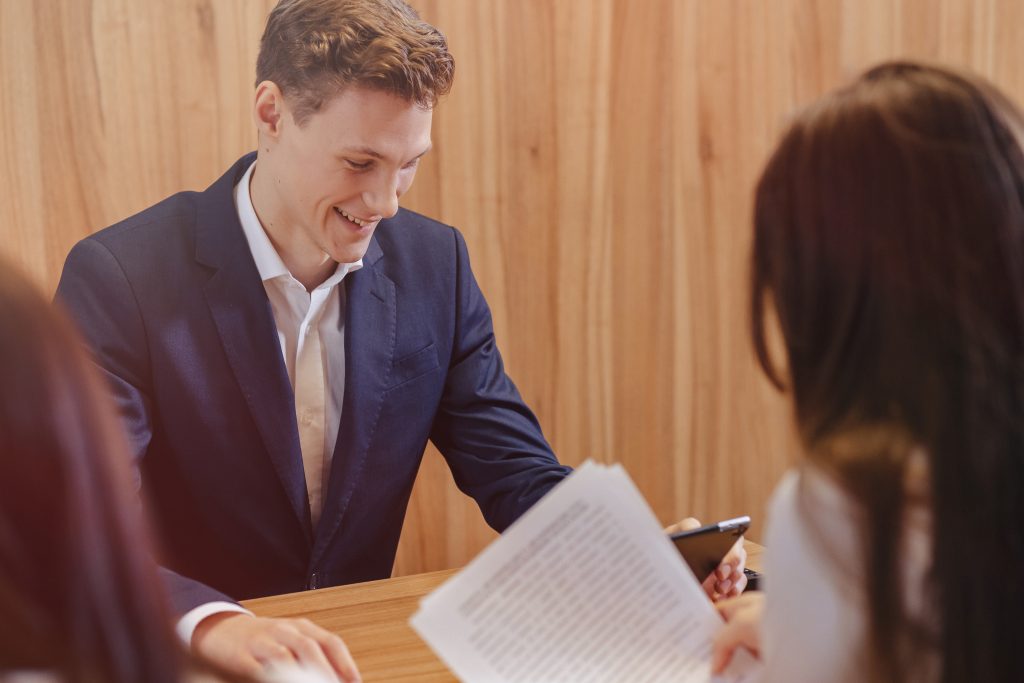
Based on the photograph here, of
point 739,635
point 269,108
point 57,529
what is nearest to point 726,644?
point 739,635

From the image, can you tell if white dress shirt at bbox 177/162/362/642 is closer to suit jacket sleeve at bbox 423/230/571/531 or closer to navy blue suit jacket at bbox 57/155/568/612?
navy blue suit jacket at bbox 57/155/568/612

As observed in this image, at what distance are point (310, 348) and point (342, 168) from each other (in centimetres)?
29

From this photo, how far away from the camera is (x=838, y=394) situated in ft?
2.67

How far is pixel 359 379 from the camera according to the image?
1682 mm

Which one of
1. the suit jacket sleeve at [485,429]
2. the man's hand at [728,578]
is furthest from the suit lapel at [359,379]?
the man's hand at [728,578]

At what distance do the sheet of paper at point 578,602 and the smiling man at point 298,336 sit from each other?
662mm

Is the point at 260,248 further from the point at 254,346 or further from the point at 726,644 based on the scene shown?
the point at 726,644

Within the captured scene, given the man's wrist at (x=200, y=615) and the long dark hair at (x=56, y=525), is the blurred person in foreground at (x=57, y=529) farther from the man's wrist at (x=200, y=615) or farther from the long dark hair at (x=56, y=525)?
the man's wrist at (x=200, y=615)

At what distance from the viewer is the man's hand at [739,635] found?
100 centimetres

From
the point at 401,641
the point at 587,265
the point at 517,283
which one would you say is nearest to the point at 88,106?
the point at 517,283

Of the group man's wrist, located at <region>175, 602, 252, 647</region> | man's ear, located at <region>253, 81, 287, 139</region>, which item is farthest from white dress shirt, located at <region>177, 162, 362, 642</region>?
man's wrist, located at <region>175, 602, 252, 647</region>

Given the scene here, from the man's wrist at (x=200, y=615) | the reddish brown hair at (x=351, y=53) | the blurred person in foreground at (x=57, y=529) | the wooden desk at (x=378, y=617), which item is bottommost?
the wooden desk at (x=378, y=617)

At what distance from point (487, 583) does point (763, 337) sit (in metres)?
0.33

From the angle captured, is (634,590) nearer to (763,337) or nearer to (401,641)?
(763,337)
